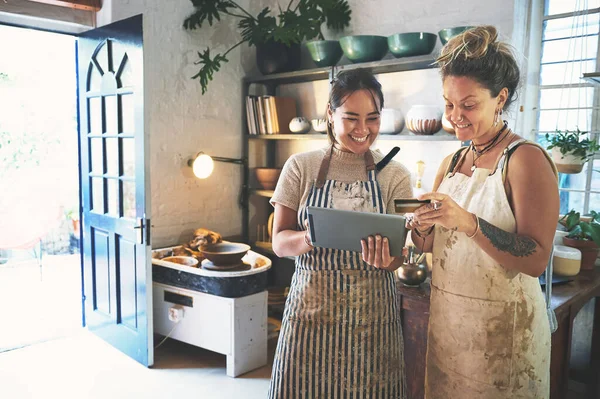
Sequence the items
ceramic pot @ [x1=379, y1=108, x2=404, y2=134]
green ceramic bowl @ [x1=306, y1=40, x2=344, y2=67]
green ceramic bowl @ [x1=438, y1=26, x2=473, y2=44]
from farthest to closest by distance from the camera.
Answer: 1. green ceramic bowl @ [x1=306, y1=40, x2=344, y2=67]
2. ceramic pot @ [x1=379, y1=108, x2=404, y2=134]
3. green ceramic bowl @ [x1=438, y1=26, x2=473, y2=44]

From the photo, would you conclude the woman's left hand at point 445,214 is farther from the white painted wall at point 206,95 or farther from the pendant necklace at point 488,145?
the white painted wall at point 206,95

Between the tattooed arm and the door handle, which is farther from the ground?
the tattooed arm

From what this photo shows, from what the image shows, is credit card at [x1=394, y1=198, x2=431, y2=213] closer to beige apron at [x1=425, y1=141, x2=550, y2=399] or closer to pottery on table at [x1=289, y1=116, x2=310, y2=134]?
beige apron at [x1=425, y1=141, x2=550, y2=399]

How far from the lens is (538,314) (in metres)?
1.48

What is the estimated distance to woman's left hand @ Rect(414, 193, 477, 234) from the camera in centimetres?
131

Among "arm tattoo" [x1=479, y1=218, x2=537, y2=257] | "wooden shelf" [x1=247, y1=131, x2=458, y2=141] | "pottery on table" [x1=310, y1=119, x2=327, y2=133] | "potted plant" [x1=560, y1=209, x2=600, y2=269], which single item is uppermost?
"pottery on table" [x1=310, y1=119, x2=327, y2=133]

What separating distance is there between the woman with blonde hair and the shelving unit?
159 cm

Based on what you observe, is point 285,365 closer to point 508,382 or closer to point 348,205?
point 348,205

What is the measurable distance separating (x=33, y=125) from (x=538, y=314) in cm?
687

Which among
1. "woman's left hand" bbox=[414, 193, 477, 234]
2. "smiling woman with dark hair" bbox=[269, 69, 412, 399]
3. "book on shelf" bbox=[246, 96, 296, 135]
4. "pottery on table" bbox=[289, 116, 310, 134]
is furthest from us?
"book on shelf" bbox=[246, 96, 296, 135]

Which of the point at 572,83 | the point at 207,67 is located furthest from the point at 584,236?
the point at 207,67

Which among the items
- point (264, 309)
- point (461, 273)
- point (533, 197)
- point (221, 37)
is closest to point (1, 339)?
point (264, 309)

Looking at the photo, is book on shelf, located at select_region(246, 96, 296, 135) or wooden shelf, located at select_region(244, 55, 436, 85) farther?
book on shelf, located at select_region(246, 96, 296, 135)

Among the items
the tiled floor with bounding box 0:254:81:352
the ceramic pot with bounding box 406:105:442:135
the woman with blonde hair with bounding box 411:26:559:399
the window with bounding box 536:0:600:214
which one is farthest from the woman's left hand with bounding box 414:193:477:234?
the tiled floor with bounding box 0:254:81:352
